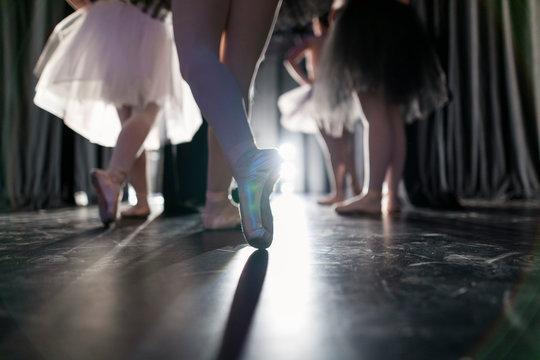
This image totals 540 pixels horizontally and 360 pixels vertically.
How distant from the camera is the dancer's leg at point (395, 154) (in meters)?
1.54

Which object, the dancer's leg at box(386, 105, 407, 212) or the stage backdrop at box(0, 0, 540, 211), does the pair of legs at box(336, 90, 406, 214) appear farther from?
the stage backdrop at box(0, 0, 540, 211)

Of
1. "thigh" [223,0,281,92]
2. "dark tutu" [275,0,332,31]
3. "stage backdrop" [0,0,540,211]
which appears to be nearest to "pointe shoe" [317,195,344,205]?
"stage backdrop" [0,0,540,211]

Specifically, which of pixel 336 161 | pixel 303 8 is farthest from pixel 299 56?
pixel 336 161

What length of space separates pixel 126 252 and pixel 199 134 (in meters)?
2.03

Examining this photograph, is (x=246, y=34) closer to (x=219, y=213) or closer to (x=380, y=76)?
(x=219, y=213)

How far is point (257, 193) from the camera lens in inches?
25.8

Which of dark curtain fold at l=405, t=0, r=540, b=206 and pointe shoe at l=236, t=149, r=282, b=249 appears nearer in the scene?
pointe shoe at l=236, t=149, r=282, b=249

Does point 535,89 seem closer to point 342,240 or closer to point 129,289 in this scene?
point 342,240

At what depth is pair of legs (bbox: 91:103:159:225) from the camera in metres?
1.05

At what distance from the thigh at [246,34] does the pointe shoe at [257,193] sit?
0.29 metres

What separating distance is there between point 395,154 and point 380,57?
15.9 inches

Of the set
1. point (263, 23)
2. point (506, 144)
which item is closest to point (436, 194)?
point (506, 144)

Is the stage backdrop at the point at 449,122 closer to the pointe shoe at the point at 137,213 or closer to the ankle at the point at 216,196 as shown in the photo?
the pointe shoe at the point at 137,213

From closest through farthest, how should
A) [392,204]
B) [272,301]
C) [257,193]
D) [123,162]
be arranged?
[272,301] → [257,193] → [123,162] → [392,204]
